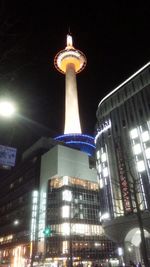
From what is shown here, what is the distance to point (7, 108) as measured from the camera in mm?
8266

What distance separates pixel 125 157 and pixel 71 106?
61599 mm

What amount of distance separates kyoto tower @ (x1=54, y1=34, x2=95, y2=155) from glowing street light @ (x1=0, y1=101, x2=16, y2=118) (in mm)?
88971

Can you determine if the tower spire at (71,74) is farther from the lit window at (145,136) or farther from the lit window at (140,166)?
the lit window at (140,166)

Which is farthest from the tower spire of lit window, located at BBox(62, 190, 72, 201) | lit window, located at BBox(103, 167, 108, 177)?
lit window, located at BBox(103, 167, 108, 177)

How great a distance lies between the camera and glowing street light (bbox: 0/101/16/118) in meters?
8.24

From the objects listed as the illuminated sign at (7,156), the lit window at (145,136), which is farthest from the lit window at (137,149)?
the illuminated sign at (7,156)

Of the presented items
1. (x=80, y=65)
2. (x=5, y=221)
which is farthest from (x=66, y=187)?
(x=80, y=65)

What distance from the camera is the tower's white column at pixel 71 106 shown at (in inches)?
4038

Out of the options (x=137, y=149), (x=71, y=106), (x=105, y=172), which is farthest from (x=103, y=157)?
(x=71, y=106)

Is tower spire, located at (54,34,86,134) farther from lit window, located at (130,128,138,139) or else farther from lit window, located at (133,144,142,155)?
lit window, located at (133,144,142,155)

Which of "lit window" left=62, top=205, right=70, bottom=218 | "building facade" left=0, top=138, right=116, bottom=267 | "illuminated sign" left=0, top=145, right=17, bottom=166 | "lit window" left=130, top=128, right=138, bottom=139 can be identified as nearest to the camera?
"illuminated sign" left=0, top=145, right=17, bottom=166

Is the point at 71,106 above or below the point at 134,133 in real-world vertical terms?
above

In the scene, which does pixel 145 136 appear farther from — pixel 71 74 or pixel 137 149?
pixel 71 74

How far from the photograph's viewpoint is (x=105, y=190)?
2019 inches
